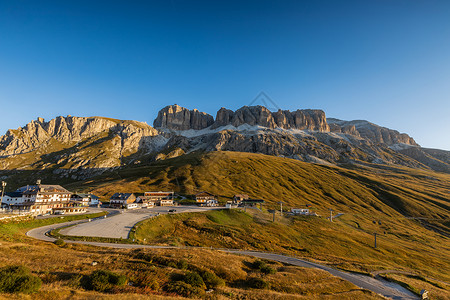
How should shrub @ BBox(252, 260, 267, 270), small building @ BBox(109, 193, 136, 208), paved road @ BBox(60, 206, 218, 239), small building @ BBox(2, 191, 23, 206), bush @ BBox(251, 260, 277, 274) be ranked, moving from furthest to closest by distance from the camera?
small building @ BBox(109, 193, 136, 208) → small building @ BBox(2, 191, 23, 206) → paved road @ BBox(60, 206, 218, 239) → shrub @ BBox(252, 260, 267, 270) → bush @ BBox(251, 260, 277, 274)

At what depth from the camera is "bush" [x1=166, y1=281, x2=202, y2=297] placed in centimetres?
2534

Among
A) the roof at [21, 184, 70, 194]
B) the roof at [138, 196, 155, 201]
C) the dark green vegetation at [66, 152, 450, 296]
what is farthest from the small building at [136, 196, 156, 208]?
the roof at [21, 184, 70, 194]

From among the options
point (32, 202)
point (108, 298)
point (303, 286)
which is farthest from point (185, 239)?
point (32, 202)

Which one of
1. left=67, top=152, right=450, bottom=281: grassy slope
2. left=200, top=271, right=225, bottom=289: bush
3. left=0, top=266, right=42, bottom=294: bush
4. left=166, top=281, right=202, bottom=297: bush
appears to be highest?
left=0, top=266, right=42, bottom=294: bush

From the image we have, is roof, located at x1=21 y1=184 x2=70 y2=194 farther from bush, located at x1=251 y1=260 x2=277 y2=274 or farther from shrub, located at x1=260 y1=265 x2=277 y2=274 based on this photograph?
shrub, located at x1=260 y1=265 x2=277 y2=274

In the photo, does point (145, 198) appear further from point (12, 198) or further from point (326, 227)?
point (326, 227)

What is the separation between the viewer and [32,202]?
89.6 metres

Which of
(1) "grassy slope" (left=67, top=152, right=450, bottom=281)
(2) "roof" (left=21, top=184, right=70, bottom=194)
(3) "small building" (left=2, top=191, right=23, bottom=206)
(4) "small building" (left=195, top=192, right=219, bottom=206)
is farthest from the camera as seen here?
(4) "small building" (left=195, top=192, right=219, bottom=206)

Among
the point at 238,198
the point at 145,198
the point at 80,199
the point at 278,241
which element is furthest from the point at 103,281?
the point at 238,198

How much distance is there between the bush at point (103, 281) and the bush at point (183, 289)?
5.60 metres

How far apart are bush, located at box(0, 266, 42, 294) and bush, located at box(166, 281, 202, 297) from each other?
43.2 feet

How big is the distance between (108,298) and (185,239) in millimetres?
47143

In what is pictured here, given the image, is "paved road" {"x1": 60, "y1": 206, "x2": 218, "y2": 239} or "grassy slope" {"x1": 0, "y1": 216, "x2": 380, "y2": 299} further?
"paved road" {"x1": 60, "y1": 206, "x2": 218, "y2": 239}

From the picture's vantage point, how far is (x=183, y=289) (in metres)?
26.0
